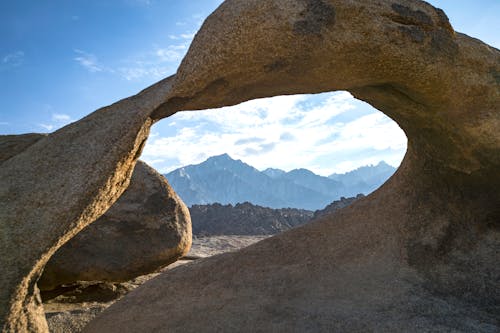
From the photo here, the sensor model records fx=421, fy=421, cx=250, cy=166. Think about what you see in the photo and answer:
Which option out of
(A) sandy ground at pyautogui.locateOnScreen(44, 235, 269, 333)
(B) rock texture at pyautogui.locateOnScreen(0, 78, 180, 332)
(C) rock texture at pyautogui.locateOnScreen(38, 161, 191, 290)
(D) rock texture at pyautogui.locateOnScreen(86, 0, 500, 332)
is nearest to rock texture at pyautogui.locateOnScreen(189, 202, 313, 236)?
(A) sandy ground at pyautogui.locateOnScreen(44, 235, 269, 333)

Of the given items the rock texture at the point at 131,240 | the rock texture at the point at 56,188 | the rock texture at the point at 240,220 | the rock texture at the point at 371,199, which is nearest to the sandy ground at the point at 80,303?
the rock texture at the point at 131,240

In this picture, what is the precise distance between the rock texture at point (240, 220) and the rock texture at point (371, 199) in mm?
22388

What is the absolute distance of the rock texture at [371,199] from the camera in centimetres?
319

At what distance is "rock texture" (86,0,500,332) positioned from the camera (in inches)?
126

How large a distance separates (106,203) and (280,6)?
6.92ft

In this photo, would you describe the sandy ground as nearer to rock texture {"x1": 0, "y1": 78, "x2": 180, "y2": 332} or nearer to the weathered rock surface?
rock texture {"x1": 0, "y1": 78, "x2": 180, "y2": 332}

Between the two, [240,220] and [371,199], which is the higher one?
[371,199]

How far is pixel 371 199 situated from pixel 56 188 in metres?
3.65

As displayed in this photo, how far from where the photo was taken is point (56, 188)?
3.12 m

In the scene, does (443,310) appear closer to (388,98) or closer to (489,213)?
(489,213)

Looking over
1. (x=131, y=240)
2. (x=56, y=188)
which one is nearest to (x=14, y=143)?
(x=56, y=188)

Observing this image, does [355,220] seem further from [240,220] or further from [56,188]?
[240,220]

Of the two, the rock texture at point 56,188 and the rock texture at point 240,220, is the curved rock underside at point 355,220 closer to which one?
the rock texture at point 56,188

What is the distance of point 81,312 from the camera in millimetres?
5133
